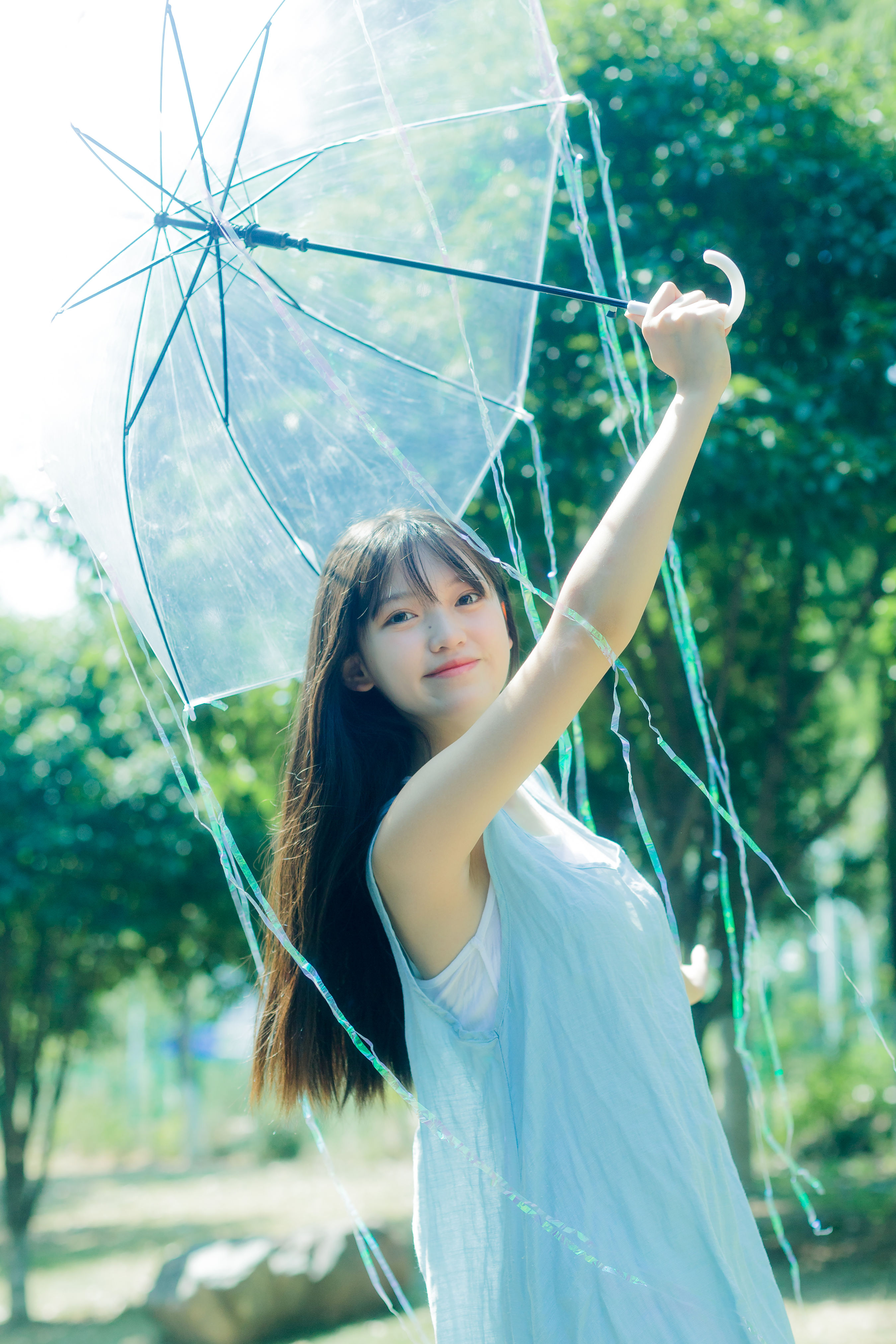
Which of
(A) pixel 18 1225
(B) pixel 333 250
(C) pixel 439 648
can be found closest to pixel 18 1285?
(A) pixel 18 1225

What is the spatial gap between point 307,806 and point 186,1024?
49.9ft

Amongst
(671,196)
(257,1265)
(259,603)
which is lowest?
(257,1265)

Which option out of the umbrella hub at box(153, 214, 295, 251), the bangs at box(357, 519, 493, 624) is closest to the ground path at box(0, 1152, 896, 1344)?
the bangs at box(357, 519, 493, 624)

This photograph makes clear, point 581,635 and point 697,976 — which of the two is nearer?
point 581,635

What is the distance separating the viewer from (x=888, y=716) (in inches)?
290

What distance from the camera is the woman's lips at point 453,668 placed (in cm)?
149

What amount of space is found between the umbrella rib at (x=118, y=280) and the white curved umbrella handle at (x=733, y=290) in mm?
775

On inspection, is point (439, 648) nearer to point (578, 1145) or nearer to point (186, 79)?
point (578, 1145)

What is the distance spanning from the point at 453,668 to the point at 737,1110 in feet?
26.0

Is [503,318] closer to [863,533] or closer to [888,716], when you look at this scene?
[863,533]

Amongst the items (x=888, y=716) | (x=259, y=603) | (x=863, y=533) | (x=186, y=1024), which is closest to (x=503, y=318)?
(x=259, y=603)

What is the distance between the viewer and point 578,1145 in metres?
1.32

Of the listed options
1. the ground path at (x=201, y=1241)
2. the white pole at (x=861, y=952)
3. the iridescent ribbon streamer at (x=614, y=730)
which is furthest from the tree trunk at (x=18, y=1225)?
the white pole at (x=861, y=952)

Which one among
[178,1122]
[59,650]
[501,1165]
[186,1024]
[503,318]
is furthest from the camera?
[178,1122]
